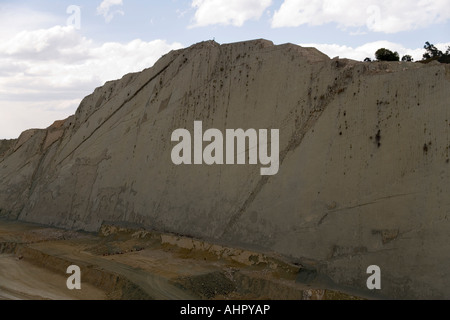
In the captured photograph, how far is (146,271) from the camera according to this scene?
26.3 feet

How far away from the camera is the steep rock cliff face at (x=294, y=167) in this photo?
6621 mm

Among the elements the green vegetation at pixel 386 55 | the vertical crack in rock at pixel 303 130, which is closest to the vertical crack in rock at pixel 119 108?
the vertical crack in rock at pixel 303 130

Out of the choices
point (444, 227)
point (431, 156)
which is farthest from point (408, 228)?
point (431, 156)

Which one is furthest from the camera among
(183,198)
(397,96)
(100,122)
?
(100,122)

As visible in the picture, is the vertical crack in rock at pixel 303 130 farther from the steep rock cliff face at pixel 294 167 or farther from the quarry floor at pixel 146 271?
the quarry floor at pixel 146 271

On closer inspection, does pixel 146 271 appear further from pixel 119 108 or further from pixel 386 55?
pixel 386 55

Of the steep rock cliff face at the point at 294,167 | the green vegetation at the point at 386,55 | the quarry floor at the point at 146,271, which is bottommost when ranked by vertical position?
the quarry floor at the point at 146,271

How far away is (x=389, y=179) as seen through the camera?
6.96 metres

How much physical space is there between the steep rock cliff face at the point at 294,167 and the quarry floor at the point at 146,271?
1.25 ft

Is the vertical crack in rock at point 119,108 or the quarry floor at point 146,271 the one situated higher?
the vertical crack in rock at point 119,108

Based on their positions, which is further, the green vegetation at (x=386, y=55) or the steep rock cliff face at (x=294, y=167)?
the green vegetation at (x=386, y=55)
